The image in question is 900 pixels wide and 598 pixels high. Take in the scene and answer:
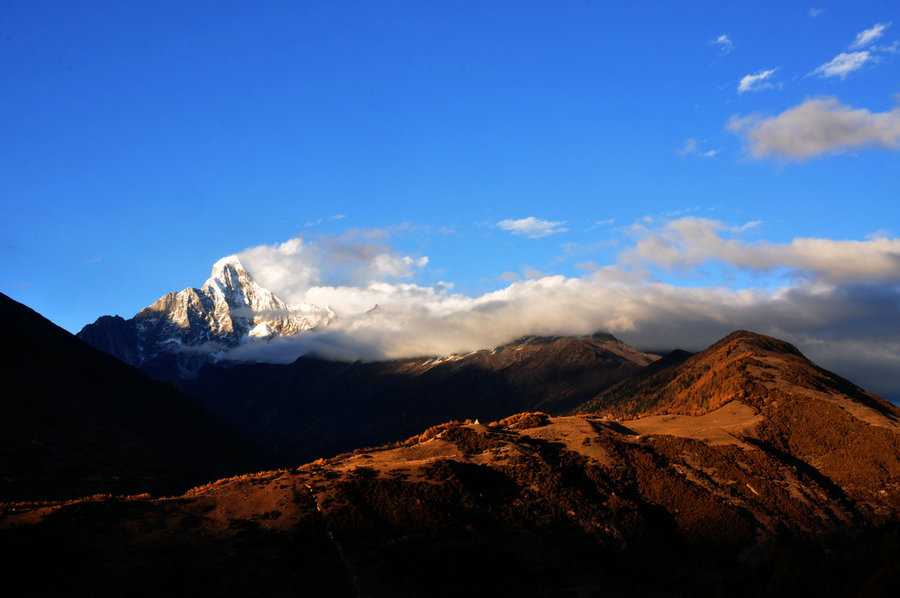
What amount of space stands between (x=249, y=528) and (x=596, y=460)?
36623 millimetres

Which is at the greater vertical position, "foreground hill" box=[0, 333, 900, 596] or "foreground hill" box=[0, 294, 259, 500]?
"foreground hill" box=[0, 294, 259, 500]

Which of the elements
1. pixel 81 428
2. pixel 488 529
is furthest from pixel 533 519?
pixel 81 428

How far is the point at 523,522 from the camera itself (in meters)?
57.3

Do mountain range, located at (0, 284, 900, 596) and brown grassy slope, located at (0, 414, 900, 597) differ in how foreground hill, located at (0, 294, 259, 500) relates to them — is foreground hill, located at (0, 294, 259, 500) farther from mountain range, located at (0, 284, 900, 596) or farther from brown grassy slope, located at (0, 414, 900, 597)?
brown grassy slope, located at (0, 414, 900, 597)

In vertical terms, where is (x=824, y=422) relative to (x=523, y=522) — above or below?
above

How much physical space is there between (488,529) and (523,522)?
3.61 meters

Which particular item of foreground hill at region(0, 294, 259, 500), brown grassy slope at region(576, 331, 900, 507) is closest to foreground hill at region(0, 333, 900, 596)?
brown grassy slope at region(576, 331, 900, 507)

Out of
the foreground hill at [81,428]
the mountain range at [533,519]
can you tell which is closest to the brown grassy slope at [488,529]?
the mountain range at [533,519]

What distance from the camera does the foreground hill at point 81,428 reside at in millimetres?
104000

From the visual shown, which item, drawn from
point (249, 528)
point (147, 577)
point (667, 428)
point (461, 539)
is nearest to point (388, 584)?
point (461, 539)

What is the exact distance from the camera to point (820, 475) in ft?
246

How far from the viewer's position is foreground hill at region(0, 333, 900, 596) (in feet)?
147

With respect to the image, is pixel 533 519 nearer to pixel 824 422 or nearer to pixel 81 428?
pixel 824 422

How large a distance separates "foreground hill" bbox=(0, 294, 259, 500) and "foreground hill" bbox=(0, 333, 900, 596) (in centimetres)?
5597
